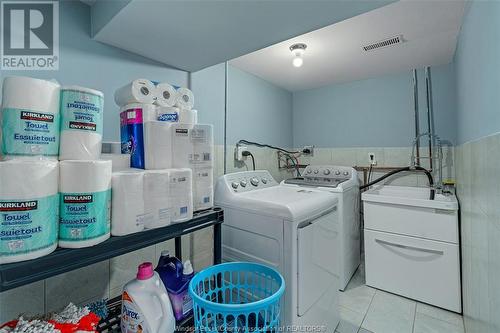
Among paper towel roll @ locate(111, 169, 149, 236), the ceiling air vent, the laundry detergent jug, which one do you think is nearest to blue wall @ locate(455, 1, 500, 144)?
the ceiling air vent

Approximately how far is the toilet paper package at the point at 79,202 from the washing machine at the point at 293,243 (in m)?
0.81

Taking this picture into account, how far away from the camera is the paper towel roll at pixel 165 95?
0.97 metres

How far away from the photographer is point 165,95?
99 cm

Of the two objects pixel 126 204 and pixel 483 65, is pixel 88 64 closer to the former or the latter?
pixel 126 204

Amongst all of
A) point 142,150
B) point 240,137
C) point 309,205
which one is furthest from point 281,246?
point 240,137

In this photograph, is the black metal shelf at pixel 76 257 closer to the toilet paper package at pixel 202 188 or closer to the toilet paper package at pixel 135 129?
the toilet paper package at pixel 202 188

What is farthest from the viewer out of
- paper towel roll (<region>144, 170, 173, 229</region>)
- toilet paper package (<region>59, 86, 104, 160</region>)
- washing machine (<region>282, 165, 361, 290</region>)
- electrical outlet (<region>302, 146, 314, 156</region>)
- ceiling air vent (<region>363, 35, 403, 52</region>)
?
electrical outlet (<region>302, 146, 314, 156</region>)

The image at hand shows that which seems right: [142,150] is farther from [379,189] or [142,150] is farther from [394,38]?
[379,189]

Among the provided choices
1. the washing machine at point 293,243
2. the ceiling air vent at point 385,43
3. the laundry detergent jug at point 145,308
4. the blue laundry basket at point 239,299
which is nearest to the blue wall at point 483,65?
the ceiling air vent at point 385,43

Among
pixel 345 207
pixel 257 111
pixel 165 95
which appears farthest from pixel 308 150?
pixel 165 95

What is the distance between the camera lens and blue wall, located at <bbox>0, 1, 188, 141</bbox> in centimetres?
103

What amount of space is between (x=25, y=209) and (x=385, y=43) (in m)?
2.24

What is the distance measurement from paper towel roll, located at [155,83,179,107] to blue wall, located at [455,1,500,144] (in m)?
1.25

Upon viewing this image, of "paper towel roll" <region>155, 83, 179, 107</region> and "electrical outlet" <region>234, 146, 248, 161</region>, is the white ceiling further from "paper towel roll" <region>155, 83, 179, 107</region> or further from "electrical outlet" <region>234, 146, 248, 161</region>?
"paper towel roll" <region>155, 83, 179, 107</region>
